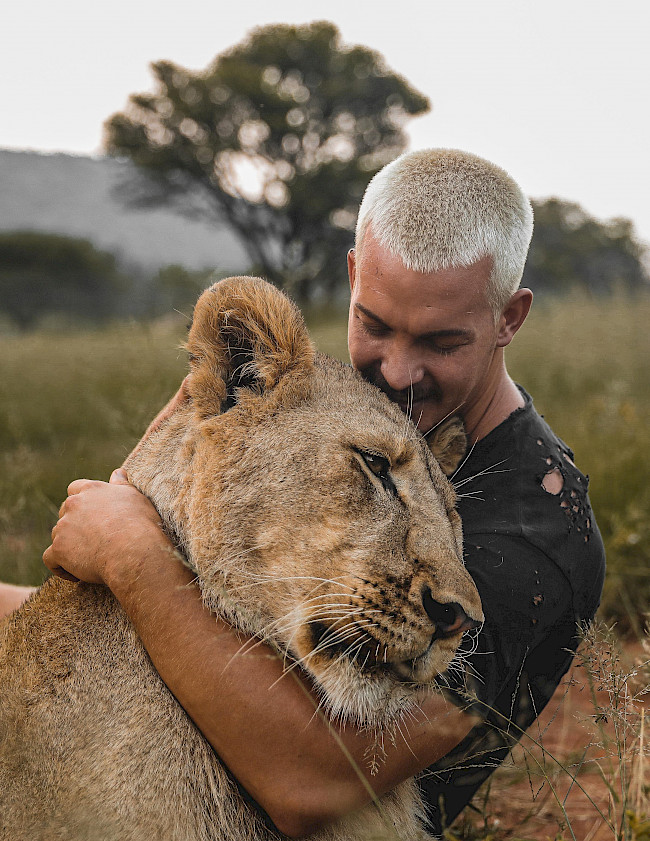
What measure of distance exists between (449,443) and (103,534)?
1.15m

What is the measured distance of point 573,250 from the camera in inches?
1356

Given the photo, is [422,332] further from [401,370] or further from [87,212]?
[87,212]

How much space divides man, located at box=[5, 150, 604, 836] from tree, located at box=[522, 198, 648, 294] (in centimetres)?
3086

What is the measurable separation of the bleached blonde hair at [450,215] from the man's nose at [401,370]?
0.96 feet

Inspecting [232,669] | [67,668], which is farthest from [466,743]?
[67,668]

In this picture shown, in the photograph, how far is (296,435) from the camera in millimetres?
2197

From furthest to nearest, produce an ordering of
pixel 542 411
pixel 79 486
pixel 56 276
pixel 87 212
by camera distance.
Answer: pixel 87 212
pixel 56 276
pixel 542 411
pixel 79 486

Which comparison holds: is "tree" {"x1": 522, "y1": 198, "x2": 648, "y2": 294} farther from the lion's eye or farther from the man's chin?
the lion's eye

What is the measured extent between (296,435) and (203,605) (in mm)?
519

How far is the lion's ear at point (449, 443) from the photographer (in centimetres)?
264

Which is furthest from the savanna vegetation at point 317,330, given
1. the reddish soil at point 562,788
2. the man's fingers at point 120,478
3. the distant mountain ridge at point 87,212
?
the distant mountain ridge at point 87,212

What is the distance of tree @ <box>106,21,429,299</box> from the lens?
86.3ft

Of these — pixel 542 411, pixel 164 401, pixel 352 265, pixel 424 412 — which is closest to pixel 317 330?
pixel 542 411

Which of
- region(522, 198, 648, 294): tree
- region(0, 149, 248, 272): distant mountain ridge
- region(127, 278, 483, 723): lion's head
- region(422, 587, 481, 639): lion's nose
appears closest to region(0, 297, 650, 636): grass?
region(127, 278, 483, 723): lion's head
